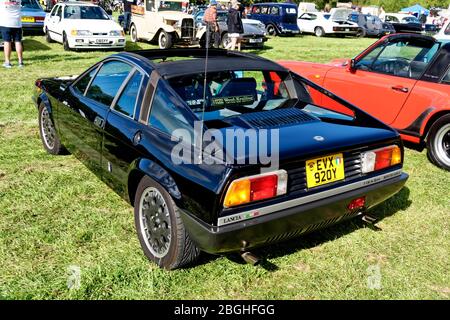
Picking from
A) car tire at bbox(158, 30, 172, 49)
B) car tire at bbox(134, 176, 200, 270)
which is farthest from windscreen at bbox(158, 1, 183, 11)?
car tire at bbox(134, 176, 200, 270)

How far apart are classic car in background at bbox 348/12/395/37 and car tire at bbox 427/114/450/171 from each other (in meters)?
22.5

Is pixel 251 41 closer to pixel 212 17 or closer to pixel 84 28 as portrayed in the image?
pixel 212 17

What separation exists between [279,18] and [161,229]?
2181 cm

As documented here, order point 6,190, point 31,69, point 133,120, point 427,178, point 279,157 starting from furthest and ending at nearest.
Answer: point 31,69, point 427,178, point 6,190, point 133,120, point 279,157

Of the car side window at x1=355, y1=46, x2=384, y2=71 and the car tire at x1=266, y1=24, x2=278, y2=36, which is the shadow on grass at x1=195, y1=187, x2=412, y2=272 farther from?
the car tire at x1=266, y1=24, x2=278, y2=36

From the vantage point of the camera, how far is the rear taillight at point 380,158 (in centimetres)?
290

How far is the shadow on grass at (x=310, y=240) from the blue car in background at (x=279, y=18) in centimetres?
2037

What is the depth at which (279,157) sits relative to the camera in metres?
2.49

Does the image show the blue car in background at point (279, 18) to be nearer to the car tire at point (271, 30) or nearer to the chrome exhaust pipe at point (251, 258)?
the car tire at point (271, 30)

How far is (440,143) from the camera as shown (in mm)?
4828

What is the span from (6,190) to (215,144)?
2.50 m

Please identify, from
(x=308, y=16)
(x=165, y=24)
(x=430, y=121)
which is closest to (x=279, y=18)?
(x=308, y=16)

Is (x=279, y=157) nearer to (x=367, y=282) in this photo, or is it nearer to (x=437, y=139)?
(x=367, y=282)
